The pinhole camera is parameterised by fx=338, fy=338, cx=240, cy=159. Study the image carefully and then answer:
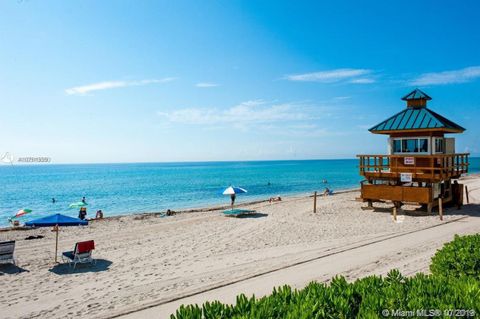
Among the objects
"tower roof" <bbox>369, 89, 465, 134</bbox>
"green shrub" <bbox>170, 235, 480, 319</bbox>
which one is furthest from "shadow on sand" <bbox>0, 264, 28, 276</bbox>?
"tower roof" <bbox>369, 89, 465, 134</bbox>

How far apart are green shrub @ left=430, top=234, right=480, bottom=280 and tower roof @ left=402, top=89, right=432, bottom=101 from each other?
18489mm

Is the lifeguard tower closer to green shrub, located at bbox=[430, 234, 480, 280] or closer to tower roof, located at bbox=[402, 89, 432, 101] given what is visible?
tower roof, located at bbox=[402, 89, 432, 101]

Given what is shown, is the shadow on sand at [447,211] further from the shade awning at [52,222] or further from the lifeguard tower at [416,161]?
the shade awning at [52,222]

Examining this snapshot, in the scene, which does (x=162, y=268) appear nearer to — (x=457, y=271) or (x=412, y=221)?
(x=457, y=271)

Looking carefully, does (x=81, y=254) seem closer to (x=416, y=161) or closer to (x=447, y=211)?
(x=416, y=161)

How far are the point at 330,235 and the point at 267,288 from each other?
8.20m

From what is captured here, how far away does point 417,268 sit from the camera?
10.9 m

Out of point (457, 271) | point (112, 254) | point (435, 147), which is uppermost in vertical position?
point (435, 147)

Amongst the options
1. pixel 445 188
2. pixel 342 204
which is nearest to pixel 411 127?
pixel 445 188

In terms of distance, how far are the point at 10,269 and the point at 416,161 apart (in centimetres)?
2282

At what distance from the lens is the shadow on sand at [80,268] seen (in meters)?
12.8

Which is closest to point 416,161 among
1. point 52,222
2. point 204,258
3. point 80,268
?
point 204,258

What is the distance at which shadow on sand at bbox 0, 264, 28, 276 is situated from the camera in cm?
1286

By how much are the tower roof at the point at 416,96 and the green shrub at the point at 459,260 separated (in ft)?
60.7
